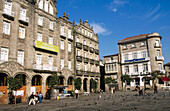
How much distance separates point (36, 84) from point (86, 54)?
18.5 meters

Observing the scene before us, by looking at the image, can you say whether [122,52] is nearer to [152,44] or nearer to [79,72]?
[152,44]

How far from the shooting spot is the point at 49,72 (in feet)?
98.8

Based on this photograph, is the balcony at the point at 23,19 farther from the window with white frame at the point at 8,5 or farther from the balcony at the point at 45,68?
the balcony at the point at 45,68

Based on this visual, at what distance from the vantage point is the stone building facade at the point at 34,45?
2373 centimetres

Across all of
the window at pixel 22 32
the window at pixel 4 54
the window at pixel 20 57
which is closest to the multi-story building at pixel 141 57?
the window at pixel 20 57

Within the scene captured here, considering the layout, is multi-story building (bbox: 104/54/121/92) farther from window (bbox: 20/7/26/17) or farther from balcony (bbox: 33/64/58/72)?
window (bbox: 20/7/26/17)

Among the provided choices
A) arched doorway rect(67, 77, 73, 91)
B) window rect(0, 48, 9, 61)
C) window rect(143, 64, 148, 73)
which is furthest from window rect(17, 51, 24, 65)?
window rect(143, 64, 148, 73)

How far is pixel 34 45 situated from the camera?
27.7 meters

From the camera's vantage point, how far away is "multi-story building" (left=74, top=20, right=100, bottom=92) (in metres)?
39.5

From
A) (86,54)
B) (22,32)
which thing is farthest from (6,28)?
(86,54)

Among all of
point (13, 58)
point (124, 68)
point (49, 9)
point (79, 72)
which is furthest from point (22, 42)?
point (124, 68)

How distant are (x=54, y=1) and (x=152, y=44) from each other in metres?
32.6

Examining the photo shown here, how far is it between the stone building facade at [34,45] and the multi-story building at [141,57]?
73.3 ft

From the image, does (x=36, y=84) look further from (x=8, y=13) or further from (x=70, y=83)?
(x=8, y=13)
